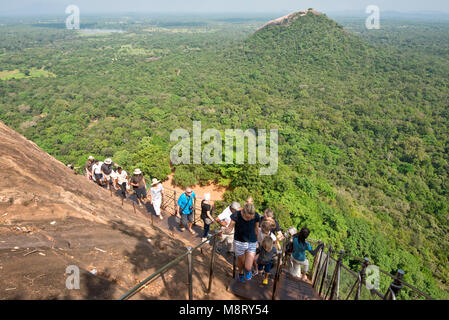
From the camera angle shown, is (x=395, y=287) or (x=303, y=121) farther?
(x=303, y=121)

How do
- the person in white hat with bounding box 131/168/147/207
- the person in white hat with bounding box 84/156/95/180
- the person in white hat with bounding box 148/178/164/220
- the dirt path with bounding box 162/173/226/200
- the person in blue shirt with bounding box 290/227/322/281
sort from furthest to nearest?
the dirt path with bounding box 162/173/226/200, the person in white hat with bounding box 84/156/95/180, the person in white hat with bounding box 131/168/147/207, the person in white hat with bounding box 148/178/164/220, the person in blue shirt with bounding box 290/227/322/281

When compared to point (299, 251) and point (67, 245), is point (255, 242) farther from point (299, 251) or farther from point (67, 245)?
point (67, 245)

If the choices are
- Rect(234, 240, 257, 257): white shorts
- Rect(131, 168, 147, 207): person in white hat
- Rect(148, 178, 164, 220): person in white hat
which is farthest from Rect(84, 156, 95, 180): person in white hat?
Rect(234, 240, 257, 257): white shorts

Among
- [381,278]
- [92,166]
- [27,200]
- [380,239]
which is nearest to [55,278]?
[27,200]

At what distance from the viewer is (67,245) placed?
13.3ft

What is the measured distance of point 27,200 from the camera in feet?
15.1

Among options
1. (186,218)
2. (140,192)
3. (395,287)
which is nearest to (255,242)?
(395,287)

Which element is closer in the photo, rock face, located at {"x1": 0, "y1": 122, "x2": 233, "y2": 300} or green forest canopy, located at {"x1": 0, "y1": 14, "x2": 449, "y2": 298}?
rock face, located at {"x1": 0, "y1": 122, "x2": 233, "y2": 300}

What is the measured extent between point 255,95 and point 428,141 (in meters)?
26.6

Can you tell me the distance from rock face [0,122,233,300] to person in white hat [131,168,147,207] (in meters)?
1.43

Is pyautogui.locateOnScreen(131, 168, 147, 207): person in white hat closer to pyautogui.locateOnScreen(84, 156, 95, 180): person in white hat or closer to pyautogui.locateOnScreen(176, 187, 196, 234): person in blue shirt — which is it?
pyautogui.locateOnScreen(176, 187, 196, 234): person in blue shirt

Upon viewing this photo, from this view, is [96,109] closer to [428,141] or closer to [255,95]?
[255,95]

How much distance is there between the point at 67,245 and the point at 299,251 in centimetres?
416

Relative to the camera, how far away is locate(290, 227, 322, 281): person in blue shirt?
4.53 metres
